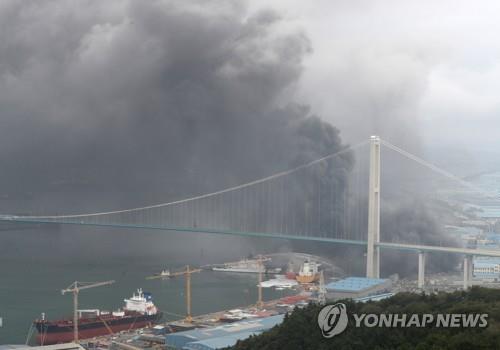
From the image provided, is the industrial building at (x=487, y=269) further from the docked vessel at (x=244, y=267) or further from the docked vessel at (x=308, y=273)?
the docked vessel at (x=244, y=267)

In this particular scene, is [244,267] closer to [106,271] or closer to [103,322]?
[106,271]

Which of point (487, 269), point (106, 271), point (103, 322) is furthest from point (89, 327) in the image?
point (487, 269)

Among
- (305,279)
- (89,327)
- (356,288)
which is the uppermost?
(356,288)

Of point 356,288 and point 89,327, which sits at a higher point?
point 356,288

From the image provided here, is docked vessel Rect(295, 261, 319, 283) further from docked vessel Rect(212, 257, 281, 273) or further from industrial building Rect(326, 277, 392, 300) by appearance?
industrial building Rect(326, 277, 392, 300)

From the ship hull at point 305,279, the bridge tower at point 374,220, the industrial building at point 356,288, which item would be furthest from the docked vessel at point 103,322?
the ship hull at point 305,279

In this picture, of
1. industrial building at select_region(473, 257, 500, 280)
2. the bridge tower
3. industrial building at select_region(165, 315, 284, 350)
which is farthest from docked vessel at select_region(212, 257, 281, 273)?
industrial building at select_region(165, 315, 284, 350)

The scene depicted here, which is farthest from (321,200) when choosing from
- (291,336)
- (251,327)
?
(291,336)
